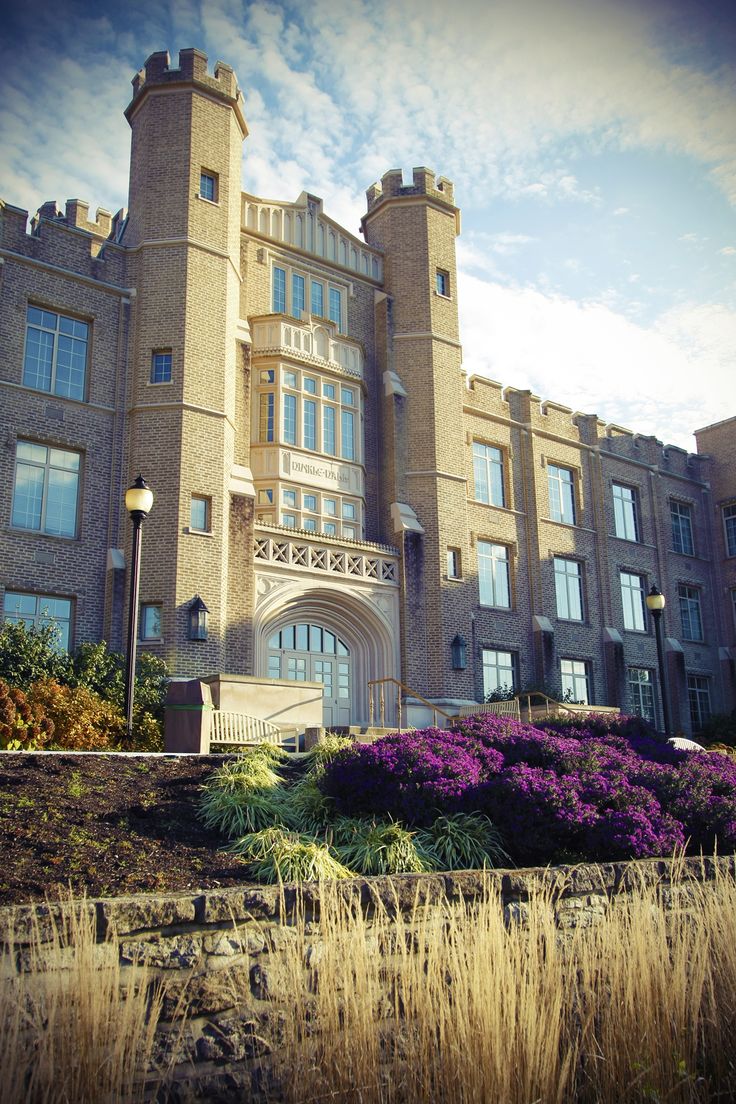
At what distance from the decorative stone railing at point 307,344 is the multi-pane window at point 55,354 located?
446cm

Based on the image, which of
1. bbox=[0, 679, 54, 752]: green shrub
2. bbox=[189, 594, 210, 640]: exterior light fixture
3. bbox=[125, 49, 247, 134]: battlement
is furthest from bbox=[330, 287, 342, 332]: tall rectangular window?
bbox=[0, 679, 54, 752]: green shrub

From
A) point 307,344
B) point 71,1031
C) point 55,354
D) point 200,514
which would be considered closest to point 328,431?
point 307,344

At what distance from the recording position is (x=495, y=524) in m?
28.5

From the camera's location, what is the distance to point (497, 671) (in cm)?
2680

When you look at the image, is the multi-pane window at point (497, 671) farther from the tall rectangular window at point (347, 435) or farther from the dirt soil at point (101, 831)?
the dirt soil at point (101, 831)

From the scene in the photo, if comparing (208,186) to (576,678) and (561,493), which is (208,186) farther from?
(576,678)

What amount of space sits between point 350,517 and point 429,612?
3.23 meters

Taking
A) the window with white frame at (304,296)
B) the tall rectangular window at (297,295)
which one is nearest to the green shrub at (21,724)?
the window with white frame at (304,296)

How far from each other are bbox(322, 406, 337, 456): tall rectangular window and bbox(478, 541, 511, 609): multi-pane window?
565 centimetres

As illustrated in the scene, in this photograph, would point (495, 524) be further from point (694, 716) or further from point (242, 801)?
point (242, 801)

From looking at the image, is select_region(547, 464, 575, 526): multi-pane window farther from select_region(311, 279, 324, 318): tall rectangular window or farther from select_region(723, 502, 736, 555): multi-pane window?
→ select_region(311, 279, 324, 318): tall rectangular window

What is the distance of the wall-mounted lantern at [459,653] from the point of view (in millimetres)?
24188

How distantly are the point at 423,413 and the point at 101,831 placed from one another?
19.9 m

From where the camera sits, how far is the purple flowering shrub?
874 cm
